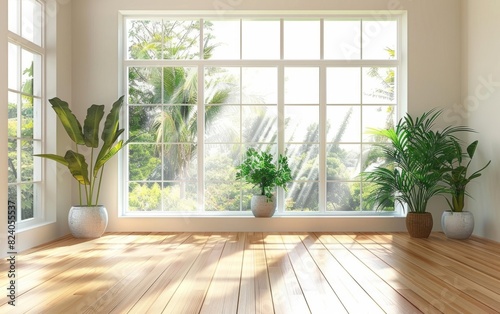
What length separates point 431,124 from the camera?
592 centimetres

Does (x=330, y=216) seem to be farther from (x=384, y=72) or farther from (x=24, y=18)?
(x=24, y=18)

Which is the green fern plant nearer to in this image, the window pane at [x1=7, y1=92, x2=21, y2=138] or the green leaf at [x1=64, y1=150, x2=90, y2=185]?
the green leaf at [x1=64, y1=150, x2=90, y2=185]

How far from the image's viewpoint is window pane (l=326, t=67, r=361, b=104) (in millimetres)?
6141

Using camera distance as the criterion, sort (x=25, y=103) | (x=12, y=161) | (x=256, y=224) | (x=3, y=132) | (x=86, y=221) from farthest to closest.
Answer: (x=256, y=224) < (x=86, y=221) < (x=25, y=103) < (x=12, y=161) < (x=3, y=132)

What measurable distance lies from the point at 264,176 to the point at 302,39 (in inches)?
71.0

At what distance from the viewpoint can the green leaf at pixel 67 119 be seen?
5.09 metres

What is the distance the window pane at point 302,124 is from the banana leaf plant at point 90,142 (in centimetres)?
199

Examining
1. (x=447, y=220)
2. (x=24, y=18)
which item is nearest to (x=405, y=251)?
(x=447, y=220)

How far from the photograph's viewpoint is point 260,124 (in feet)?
20.1

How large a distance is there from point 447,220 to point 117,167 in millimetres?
3777

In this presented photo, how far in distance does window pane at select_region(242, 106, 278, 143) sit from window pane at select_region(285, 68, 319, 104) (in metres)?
0.28

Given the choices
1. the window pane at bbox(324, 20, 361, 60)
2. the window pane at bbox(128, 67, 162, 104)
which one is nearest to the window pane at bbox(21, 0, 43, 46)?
the window pane at bbox(128, 67, 162, 104)

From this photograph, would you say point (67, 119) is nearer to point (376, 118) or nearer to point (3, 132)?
point (3, 132)

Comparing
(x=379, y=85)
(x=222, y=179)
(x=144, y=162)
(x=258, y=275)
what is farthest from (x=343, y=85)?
(x=258, y=275)
